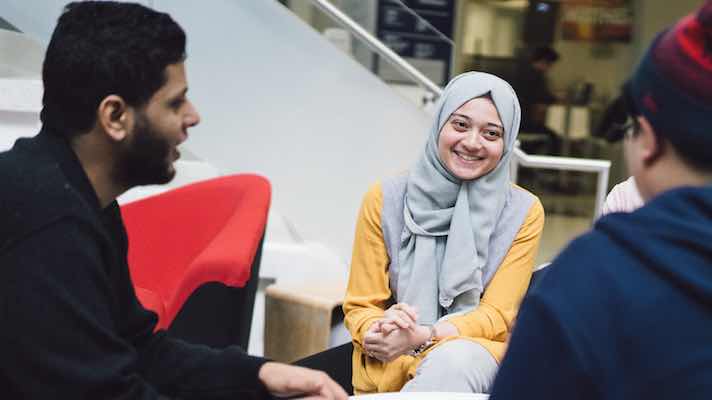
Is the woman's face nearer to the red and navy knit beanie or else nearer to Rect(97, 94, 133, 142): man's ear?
Rect(97, 94, 133, 142): man's ear

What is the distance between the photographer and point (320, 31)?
4148 millimetres

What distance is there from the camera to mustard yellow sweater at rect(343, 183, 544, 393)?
210 cm

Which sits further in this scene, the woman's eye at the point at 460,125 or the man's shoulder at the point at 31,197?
the woman's eye at the point at 460,125

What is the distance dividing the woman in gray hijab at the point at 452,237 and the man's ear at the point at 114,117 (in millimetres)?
957

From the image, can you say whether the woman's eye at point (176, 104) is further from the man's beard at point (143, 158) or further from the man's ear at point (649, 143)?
the man's ear at point (649, 143)

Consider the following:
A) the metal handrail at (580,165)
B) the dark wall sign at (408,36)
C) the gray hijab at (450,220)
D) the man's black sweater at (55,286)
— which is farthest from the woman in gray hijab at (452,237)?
the dark wall sign at (408,36)

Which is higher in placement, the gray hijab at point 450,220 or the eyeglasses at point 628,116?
the eyeglasses at point 628,116

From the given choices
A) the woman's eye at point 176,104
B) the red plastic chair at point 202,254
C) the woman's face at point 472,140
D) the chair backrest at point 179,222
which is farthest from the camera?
the chair backrest at point 179,222

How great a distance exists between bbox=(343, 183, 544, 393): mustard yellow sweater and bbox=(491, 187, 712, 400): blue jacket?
3.92 feet

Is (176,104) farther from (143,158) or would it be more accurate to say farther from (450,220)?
(450,220)

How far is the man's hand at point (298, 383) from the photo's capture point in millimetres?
1474

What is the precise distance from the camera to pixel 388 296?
7.34ft

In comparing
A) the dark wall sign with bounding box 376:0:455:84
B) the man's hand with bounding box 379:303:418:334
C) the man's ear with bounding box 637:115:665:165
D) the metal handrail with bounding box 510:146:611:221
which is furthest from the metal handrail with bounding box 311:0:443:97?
the man's ear with bounding box 637:115:665:165

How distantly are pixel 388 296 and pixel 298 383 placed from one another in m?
0.80
